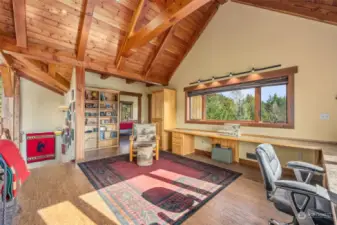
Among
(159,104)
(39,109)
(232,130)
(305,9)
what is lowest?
(232,130)

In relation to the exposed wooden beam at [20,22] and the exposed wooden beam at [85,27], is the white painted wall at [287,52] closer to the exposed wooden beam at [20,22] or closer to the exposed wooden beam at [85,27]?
the exposed wooden beam at [85,27]

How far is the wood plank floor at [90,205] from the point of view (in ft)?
5.75

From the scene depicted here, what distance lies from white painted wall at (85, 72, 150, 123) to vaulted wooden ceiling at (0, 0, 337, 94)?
70cm

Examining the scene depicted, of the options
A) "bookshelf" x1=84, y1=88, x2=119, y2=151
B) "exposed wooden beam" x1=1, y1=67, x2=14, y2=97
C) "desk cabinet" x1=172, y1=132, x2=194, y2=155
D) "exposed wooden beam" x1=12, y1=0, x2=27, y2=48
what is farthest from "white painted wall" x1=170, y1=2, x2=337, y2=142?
"exposed wooden beam" x1=1, y1=67, x2=14, y2=97

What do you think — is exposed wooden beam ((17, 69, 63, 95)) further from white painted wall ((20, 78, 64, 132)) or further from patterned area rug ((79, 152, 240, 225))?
patterned area rug ((79, 152, 240, 225))

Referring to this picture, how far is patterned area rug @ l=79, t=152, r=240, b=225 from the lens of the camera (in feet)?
6.16

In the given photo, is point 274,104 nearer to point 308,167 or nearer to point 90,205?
point 308,167

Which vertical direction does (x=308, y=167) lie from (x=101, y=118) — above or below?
below

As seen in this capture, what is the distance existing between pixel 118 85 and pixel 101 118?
59.2 inches

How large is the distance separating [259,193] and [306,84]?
2.24m

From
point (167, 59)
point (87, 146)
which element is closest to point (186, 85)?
point (167, 59)

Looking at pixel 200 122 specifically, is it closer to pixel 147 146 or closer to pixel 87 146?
pixel 147 146

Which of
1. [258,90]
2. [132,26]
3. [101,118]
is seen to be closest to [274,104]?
[258,90]

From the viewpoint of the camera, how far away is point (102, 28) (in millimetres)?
3443
